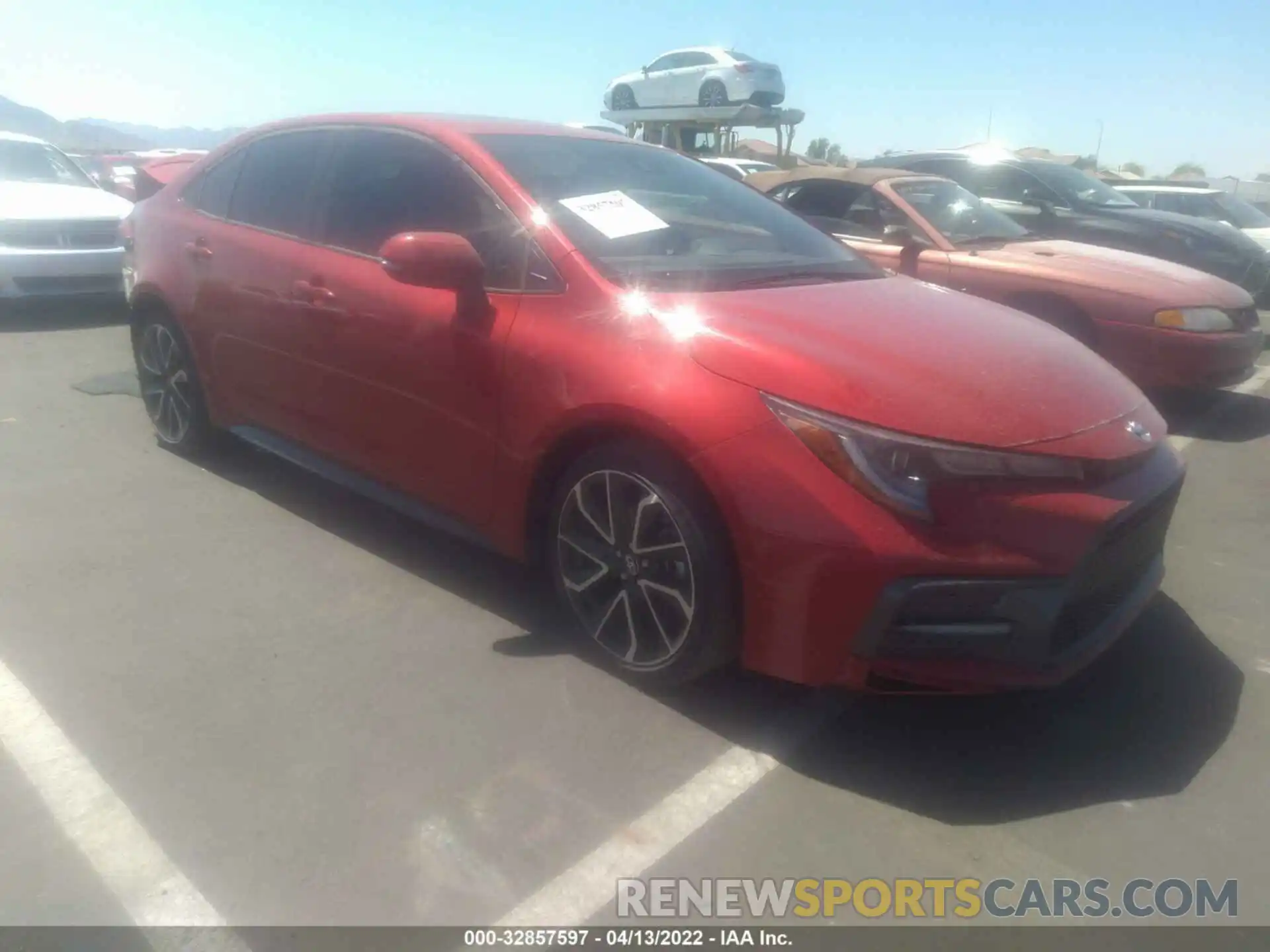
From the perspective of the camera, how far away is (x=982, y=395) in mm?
2633

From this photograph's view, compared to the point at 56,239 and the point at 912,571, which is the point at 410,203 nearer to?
the point at 912,571

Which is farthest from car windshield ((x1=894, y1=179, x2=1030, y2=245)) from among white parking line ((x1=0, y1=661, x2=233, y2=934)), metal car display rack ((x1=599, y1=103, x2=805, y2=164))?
metal car display rack ((x1=599, y1=103, x2=805, y2=164))

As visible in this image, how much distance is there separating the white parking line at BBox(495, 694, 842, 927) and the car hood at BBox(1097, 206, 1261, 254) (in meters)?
7.89

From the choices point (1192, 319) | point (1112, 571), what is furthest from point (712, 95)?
point (1112, 571)

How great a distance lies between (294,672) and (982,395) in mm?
2162

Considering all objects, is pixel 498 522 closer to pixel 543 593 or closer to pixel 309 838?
pixel 543 593

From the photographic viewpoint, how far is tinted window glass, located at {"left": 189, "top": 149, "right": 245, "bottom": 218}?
4.41 m

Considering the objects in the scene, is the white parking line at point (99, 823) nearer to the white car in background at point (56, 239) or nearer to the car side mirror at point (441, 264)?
the car side mirror at point (441, 264)

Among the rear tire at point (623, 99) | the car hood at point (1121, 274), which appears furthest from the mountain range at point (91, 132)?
the car hood at point (1121, 274)

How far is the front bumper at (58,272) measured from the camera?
8086 mm

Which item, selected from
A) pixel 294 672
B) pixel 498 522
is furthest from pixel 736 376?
pixel 294 672

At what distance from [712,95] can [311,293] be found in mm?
A: 19718

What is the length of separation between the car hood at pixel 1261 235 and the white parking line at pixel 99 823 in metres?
12.7

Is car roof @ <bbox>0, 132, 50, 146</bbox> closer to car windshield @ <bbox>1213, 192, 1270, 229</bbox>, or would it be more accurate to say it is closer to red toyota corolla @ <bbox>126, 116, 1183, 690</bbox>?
red toyota corolla @ <bbox>126, 116, 1183, 690</bbox>
